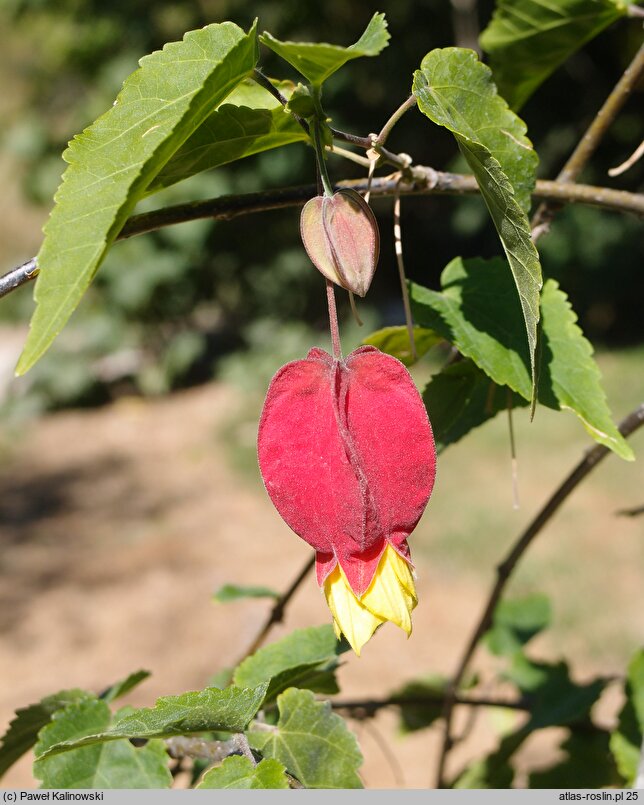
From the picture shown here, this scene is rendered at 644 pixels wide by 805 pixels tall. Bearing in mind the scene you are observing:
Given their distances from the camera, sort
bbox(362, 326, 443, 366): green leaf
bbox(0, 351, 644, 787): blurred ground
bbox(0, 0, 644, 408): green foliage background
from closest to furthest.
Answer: bbox(362, 326, 443, 366): green leaf
bbox(0, 351, 644, 787): blurred ground
bbox(0, 0, 644, 408): green foliage background

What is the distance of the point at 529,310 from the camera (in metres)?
0.37

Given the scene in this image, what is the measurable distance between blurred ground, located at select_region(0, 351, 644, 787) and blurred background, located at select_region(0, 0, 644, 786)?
1cm

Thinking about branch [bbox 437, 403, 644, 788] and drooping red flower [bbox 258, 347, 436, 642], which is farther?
branch [bbox 437, 403, 644, 788]

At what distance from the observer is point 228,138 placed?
43 centimetres

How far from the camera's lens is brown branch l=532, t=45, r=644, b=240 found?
580mm

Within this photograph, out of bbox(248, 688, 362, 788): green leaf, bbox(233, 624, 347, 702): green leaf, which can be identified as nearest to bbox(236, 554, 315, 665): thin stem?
bbox(233, 624, 347, 702): green leaf

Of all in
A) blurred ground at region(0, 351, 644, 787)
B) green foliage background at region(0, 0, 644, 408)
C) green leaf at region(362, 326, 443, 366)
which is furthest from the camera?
green foliage background at region(0, 0, 644, 408)

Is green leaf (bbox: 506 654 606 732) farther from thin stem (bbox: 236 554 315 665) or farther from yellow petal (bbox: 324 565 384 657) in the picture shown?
yellow petal (bbox: 324 565 384 657)

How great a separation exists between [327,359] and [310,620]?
247 centimetres

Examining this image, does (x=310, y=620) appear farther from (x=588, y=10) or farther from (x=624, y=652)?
(x=588, y=10)

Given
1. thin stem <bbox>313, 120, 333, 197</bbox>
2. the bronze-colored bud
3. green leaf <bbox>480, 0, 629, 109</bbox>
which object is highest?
green leaf <bbox>480, 0, 629, 109</bbox>

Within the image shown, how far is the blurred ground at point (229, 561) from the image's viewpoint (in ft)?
8.48

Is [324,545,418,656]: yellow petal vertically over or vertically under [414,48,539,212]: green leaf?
under

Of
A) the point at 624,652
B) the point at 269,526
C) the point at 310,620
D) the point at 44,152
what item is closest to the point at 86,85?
the point at 44,152
